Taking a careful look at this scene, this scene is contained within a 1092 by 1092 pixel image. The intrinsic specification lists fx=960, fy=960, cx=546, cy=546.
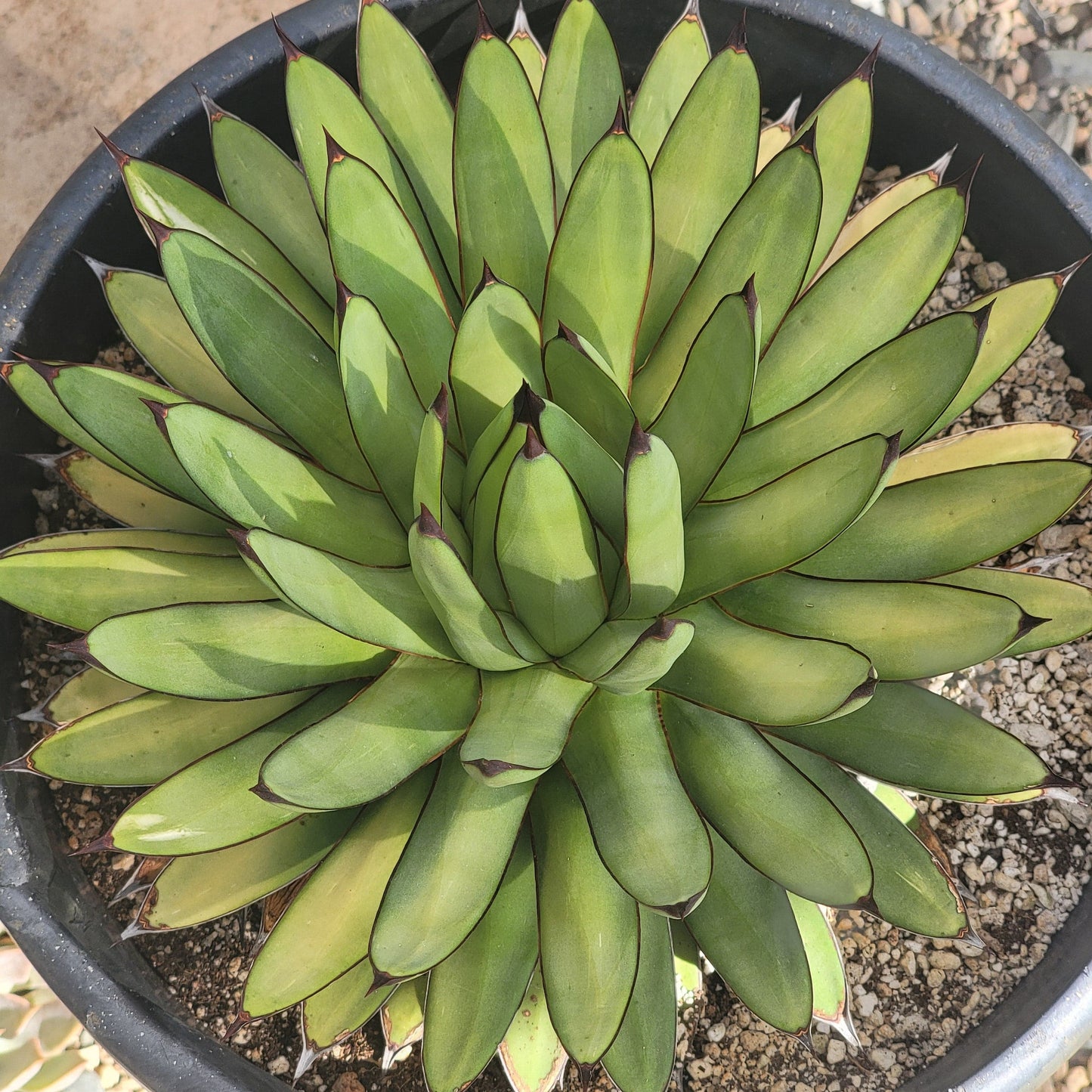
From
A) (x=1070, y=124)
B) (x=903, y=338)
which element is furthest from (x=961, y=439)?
(x=1070, y=124)

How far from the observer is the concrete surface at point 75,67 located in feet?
5.80

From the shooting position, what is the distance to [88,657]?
2.44ft

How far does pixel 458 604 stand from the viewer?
69cm

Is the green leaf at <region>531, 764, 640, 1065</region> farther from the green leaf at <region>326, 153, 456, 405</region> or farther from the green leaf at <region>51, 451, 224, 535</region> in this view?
the green leaf at <region>51, 451, 224, 535</region>

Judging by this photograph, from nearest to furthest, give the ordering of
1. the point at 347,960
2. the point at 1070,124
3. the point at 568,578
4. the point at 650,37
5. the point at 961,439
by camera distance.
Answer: the point at 568,578, the point at 347,960, the point at 961,439, the point at 650,37, the point at 1070,124

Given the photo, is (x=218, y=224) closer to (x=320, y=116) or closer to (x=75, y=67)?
(x=320, y=116)

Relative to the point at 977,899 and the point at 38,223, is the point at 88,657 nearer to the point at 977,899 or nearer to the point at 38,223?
the point at 38,223

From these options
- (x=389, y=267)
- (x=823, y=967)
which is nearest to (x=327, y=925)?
(x=823, y=967)

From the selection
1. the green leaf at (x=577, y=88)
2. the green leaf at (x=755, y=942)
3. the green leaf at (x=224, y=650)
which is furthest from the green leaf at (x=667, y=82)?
the green leaf at (x=755, y=942)

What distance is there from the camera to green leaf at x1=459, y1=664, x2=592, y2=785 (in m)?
0.66

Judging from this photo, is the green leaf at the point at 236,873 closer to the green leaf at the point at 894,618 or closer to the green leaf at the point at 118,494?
the green leaf at the point at 118,494

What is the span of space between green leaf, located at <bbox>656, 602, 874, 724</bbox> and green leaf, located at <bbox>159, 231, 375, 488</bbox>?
0.34m

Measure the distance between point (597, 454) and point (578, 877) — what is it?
35cm

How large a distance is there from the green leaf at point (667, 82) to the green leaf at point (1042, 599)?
0.54 meters
